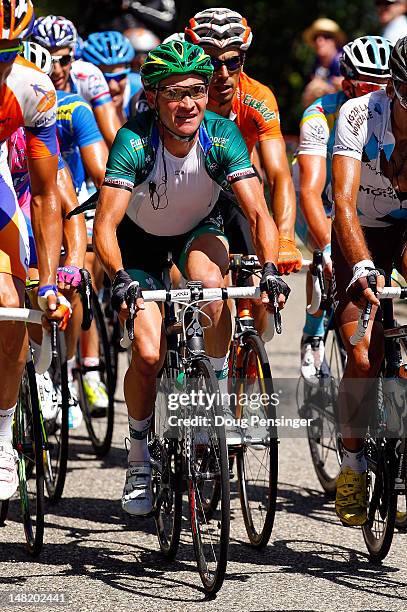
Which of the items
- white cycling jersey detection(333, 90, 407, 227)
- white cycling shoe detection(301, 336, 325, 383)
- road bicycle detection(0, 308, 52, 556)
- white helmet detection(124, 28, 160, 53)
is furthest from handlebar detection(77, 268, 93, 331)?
white helmet detection(124, 28, 160, 53)

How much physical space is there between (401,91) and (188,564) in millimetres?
2387

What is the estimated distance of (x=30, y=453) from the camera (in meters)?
6.38

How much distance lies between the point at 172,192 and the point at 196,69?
1.92 feet

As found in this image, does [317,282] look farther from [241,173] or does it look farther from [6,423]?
[6,423]

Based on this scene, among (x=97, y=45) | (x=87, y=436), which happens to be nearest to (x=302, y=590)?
(x=87, y=436)

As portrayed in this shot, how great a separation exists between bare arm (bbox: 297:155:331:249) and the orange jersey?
0.26 metres

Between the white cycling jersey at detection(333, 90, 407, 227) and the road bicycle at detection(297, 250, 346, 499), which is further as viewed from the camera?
the road bicycle at detection(297, 250, 346, 499)

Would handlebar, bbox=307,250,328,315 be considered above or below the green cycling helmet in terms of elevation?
below

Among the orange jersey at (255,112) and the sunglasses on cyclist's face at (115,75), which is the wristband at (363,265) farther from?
the sunglasses on cyclist's face at (115,75)

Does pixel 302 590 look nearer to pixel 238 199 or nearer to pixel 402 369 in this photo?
pixel 402 369

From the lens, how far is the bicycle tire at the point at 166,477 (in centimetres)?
600

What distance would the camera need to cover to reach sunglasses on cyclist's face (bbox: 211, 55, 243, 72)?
23.2 ft

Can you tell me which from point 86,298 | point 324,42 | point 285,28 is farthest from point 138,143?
point 285,28

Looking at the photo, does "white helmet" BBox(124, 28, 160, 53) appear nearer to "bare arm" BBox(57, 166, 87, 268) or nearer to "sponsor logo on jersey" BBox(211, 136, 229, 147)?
"bare arm" BBox(57, 166, 87, 268)
